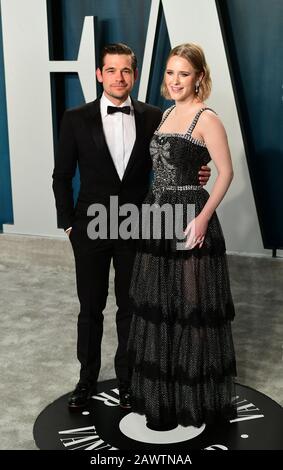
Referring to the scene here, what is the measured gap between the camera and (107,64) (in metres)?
2.56

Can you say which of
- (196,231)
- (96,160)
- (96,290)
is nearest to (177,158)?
(196,231)

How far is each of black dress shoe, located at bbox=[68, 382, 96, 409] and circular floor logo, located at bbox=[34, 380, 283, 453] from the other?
1.2 inches

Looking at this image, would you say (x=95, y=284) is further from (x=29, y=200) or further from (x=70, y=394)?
(x=29, y=200)

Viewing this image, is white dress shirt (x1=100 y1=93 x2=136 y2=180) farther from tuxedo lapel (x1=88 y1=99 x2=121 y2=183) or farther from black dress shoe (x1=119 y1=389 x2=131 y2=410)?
black dress shoe (x1=119 y1=389 x2=131 y2=410)

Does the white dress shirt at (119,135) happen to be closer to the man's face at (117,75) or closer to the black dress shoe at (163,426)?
the man's face at (117,75)

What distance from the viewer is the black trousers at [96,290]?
2.77 metres

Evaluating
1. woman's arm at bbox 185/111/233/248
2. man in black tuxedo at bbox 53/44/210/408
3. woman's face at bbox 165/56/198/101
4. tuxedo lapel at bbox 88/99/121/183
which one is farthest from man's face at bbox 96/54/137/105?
woman's arm at bbox 185/111/233/248

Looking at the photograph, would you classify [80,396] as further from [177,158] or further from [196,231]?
[177,158]

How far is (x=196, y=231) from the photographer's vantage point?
97.0 inches

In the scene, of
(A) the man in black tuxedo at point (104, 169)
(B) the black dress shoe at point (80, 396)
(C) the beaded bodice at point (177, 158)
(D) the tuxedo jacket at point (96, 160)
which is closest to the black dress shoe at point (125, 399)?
(A) the man in black tuxedo at point (104, 169)

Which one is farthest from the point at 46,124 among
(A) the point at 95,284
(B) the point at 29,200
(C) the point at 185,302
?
(C) the point at 185,302

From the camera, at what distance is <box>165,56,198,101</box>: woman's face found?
238cm

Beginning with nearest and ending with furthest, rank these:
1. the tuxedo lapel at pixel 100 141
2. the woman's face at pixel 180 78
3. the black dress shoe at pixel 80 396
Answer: the woman's face at pixel 180 78
the tuxedo lapel at pixel 100 141
the black dress shoe at pixel 80 396

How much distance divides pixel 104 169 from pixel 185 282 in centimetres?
59
